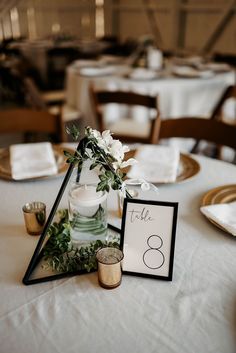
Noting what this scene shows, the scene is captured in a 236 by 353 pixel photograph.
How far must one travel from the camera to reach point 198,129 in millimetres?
1592

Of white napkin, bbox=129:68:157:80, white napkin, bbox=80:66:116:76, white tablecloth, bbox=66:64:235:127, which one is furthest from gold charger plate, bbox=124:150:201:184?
white napkin, bbox=80:66:116:76

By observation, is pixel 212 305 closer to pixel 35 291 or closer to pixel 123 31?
pixel 35 291

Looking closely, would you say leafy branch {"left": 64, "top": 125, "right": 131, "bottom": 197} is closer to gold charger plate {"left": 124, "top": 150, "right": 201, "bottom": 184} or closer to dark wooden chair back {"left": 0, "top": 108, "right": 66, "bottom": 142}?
gold charger plate {"left": 124, "top": 150, "right": 201, "bottom": 184}

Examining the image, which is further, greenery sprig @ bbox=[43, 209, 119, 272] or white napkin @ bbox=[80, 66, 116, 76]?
white napkin @ bbox=[80, 66, 116, 76]

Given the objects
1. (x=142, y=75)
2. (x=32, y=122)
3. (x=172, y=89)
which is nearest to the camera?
(x=32, y=122)

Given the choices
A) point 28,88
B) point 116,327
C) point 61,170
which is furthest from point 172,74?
point 116,327

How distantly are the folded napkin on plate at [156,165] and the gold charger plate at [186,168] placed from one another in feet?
0.07

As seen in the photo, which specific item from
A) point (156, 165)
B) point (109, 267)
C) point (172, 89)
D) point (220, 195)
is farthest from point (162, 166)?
point (172, 89)

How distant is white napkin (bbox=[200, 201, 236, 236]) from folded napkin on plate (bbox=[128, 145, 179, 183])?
193 mm

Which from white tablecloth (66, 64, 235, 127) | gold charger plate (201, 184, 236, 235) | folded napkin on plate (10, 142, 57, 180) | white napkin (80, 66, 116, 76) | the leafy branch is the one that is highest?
the leafy branch

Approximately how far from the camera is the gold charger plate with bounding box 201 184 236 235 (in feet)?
3.25

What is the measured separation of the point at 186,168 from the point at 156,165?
0.35ft

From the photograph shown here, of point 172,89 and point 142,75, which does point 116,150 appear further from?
point 142,75

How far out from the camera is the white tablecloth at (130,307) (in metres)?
0.58
